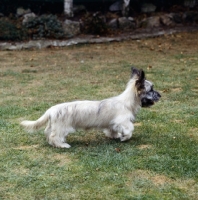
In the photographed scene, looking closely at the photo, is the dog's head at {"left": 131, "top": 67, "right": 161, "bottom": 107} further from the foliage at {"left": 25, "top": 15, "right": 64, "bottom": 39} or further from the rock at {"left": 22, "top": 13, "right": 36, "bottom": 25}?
the rock at {"left": 22, "top": 13, "right": 36, "bottom": 25}

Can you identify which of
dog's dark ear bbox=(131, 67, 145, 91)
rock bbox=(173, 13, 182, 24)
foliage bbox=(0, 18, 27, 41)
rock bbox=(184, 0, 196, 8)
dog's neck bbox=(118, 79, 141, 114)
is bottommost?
foliage bbox=(0, 18, 27, 41)

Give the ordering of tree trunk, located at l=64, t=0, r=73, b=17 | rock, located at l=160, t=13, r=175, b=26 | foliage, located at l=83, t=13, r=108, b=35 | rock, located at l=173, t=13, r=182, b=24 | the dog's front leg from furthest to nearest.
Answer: rock, located at l=173, t=13, r=182, b=24 < rock, located at l=160, t=13, r=175, b=26 < tree trunk, located at l=64, t=0, r=73, b=17 < foliage, located at l=83, t=13, r=108, b=35 < the dog's front leg

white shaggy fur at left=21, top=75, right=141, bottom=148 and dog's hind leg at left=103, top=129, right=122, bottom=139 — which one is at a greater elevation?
white shaggy fur at left=21, top=75, right=141, bottom=148

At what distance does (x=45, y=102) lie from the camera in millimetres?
9438

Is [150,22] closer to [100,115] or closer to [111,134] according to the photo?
[111,134]

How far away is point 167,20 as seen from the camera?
18.5 metres

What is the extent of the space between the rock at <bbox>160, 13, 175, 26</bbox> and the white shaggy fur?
11857 mm

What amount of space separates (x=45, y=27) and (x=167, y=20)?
484 centimetres

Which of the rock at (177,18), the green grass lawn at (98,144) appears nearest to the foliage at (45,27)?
the green grass lawn at (98,144)

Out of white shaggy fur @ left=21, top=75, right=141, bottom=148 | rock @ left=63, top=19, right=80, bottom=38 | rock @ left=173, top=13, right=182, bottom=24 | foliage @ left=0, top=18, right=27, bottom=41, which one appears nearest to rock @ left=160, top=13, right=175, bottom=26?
rock @ left=173, top=13, right=182, bottom=24

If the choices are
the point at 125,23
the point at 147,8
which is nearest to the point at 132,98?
the point at 125,23

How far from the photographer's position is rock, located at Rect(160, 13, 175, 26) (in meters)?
18.4

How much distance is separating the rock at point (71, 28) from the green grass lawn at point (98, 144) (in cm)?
352

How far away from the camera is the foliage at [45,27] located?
16.6 meters
